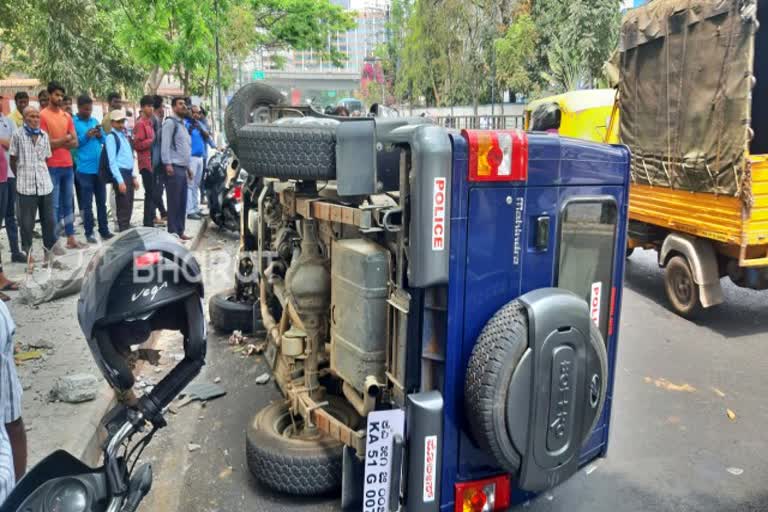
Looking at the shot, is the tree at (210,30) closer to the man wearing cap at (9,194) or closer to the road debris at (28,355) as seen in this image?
the man wearing cap at (9,194)

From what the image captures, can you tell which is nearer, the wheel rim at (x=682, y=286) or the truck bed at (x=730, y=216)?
the truck bed at (x=730, y=216)

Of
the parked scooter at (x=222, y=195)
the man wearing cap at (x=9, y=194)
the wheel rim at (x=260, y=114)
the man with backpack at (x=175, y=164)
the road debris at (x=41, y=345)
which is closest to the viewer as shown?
the road debris at (x=41, y=345)

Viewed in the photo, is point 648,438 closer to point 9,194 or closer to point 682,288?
point 682,288

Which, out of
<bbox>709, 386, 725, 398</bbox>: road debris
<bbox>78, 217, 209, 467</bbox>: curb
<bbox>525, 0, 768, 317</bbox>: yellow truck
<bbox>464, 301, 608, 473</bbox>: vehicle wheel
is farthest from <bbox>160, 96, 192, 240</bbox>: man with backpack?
<bbox>464, 301, 608, 473</bbox>: vehicle wheel

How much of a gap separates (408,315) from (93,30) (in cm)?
1566

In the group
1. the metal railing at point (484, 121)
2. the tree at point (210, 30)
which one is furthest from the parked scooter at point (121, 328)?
the metal railing at point (484, 121)

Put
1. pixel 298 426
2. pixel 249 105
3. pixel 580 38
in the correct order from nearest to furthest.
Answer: pixel 298 426, pixel 249 105, pixel 580 38

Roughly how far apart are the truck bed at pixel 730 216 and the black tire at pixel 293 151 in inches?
170

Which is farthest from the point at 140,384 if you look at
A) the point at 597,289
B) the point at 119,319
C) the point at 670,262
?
the point at 670,262

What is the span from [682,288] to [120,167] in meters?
7.02

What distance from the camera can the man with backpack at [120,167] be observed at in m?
8.34

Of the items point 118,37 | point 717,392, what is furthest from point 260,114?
point 118,37

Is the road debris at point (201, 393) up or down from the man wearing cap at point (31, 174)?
down

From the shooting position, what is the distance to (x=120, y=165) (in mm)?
8633
